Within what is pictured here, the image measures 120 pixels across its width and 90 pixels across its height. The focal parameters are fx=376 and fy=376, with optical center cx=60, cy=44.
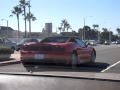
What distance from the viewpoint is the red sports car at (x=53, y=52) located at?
975 cm

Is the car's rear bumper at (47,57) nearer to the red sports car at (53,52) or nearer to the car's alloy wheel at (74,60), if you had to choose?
the red sports car at (53,52)

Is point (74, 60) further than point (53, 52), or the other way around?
point (74, 60)

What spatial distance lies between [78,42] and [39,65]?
2701 millimetres

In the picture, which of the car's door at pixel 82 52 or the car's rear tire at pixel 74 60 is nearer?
the car's rear tire at pixel 74 60

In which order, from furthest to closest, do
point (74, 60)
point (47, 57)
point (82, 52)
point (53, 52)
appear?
point (82, 52) < point (74, 60) < point (53, 52) < point (47, 57)

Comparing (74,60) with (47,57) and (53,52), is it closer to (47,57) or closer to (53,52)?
(53,52)

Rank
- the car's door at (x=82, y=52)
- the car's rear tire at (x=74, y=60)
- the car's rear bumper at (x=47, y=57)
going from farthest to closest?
1. the car's door at (x=82, y=52)
2. the car's rear tire at (x=74, y=60)
3. the car's rear bumper at (x=47, y=57)

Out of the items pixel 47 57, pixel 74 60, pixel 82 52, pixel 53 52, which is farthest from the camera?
pixel 82 52

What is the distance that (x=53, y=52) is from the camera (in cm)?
1005

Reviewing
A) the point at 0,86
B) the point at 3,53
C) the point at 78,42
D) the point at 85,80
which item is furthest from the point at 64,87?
the point at 3,53

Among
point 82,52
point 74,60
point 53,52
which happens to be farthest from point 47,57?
point 82,52

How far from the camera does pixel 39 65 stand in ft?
31.3

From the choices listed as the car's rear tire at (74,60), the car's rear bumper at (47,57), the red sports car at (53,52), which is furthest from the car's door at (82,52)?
the car's rear bumper at (47,57)

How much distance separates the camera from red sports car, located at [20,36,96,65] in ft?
32.0
